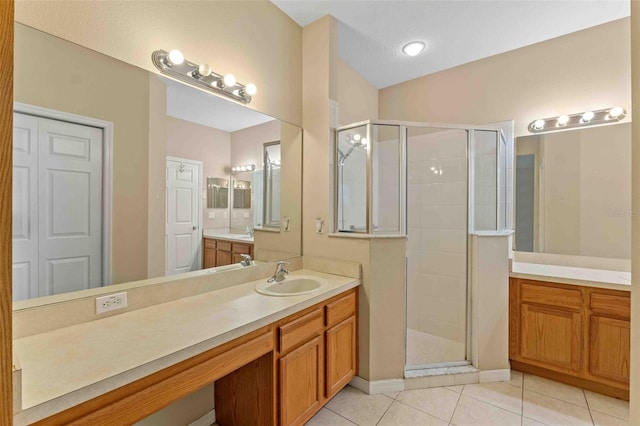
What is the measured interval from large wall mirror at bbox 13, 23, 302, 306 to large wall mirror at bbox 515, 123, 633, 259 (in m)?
2.70

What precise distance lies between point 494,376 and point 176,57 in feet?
10.4

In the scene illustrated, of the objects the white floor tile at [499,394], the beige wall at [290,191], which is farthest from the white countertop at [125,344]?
the white floor tile at [499,394]

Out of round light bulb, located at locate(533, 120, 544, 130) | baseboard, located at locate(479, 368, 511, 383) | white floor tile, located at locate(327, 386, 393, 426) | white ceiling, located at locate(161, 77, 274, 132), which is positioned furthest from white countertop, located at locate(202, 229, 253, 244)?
round light bulb, located at locate(533, 120, 544, 130)

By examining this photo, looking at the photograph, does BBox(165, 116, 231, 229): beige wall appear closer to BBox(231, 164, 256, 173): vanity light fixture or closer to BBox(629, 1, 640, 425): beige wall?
BBox(231, 164, 256, 173): vanity light fixture

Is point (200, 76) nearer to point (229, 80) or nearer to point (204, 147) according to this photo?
point (229, 80)

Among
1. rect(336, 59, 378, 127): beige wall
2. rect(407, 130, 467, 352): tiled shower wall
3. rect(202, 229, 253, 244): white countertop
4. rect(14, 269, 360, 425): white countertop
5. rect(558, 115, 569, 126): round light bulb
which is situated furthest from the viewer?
rect(336, 59, 378, 127): beige wall

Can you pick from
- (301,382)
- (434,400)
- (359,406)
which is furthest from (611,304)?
(301,382)

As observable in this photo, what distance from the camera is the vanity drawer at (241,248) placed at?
2.08 metres

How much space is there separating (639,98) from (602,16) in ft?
8.18

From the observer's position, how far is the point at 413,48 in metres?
2.63

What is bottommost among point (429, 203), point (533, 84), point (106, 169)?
point (429, 203)

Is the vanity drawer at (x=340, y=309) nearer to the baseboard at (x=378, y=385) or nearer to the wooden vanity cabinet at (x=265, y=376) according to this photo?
the wooden vanity cabinet at (x=265, y=376)

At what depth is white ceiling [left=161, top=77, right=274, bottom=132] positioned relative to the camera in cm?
168

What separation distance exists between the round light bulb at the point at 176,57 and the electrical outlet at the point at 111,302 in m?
1.26
